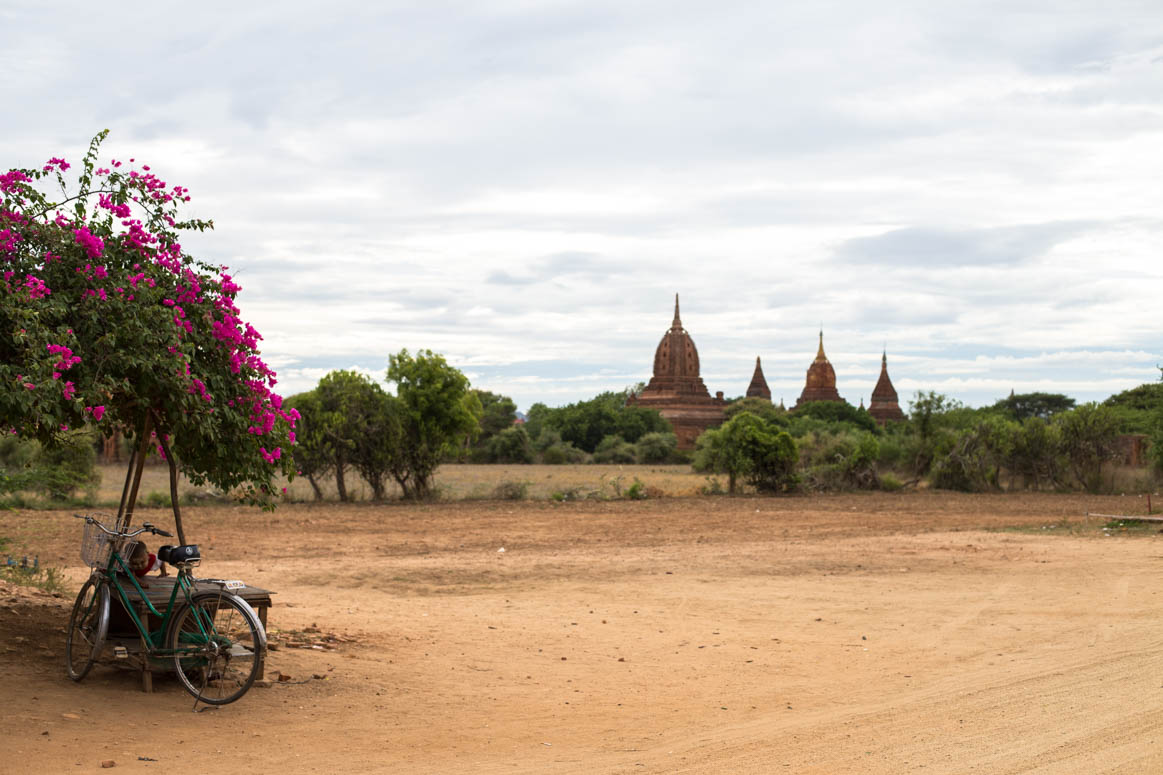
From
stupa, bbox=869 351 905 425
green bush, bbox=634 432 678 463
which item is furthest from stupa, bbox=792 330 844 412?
green bush, bbox=634 432 678 463

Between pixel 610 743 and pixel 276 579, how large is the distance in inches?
328

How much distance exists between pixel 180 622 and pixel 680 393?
8693 centimetres

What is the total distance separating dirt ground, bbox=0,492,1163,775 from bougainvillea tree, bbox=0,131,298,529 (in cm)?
165

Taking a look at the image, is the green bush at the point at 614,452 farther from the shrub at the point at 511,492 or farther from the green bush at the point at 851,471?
the shrub at the point at 511,492

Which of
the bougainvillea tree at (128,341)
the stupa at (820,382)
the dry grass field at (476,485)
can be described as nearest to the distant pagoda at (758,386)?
the stupa at (820,382)

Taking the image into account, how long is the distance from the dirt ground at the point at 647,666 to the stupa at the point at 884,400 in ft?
288

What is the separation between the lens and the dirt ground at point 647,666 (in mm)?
5898

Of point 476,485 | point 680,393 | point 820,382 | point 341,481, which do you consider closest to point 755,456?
point 476,485

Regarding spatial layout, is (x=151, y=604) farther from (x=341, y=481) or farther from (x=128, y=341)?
(x=341, y=481)

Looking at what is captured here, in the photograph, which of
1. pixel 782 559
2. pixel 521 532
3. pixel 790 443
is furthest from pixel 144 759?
pixel 790 443

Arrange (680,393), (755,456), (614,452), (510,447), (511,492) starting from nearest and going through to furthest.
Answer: (511,492), (755,456), (510,447), (614,452), (680,393)

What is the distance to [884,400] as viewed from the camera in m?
107

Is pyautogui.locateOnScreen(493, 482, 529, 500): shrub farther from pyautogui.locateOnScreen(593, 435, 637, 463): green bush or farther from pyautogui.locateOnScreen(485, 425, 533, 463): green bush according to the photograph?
pyautogui.locateOnScreen(593, 435, 637, 463): green bush

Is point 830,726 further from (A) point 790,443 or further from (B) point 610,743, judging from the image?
(A) point 790,443
